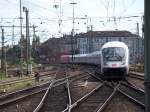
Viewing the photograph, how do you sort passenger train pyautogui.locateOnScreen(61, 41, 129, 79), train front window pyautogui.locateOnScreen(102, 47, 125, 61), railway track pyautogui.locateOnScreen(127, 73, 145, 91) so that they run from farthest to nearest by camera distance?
train front window pyautogui.locateOnScreen(102, 47, 125, 61) < passenger train pyautogui.locateOnScreen(61, 41, 129, 79) < railway track pyautogui.locateOnScreen(127, 73, 145, 91)

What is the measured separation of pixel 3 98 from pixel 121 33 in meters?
129

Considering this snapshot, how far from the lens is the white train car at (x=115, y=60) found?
2916 cm

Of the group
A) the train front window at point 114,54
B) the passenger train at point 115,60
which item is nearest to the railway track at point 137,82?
the passenger train at point 115,60

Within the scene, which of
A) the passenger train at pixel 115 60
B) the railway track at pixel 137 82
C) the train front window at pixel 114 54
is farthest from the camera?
the train front window at pixel 114 54

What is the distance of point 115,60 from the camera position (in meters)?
29.4

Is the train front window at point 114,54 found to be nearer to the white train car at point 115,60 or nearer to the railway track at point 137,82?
the white train car at point 115,60

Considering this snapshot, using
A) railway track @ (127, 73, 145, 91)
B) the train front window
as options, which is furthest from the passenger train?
railway track @ (127, 73, 145, 91)

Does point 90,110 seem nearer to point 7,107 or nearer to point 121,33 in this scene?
point 7,107

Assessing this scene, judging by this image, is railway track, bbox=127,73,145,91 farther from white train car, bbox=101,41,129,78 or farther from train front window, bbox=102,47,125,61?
train front window, bbox=102,47,125,61

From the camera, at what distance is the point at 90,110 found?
13.2m

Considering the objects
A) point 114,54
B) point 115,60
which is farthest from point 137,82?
point 114,54

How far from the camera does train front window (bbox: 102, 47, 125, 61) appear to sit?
96.6ft

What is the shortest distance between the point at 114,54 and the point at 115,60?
0.52m

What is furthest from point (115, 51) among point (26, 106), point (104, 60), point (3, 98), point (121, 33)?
point (121, 33)
